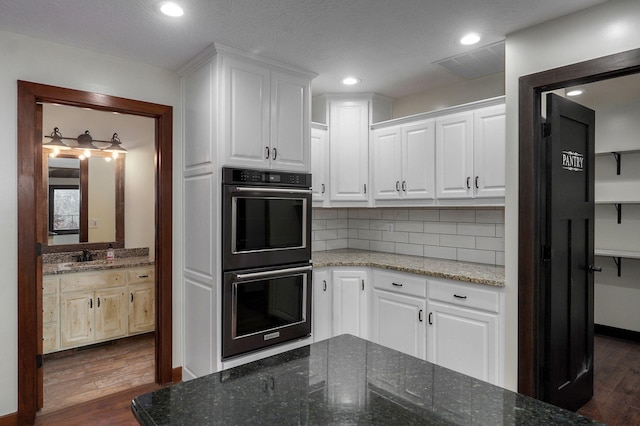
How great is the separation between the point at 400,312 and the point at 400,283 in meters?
0.23

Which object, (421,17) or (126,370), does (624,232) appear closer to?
(421,17)

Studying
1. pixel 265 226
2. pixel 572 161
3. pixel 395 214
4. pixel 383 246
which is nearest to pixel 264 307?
pixel 265 226

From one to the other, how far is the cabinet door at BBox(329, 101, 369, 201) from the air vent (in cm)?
91

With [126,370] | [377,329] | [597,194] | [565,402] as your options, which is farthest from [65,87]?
→ [597,194]

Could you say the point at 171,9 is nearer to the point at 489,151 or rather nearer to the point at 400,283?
the point at 489,151

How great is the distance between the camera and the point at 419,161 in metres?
3.27

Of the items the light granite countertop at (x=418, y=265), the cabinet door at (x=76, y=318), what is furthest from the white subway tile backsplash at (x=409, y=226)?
the cabinet door at (x=76, y=318)

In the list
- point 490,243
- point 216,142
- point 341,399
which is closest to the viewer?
point 341,399

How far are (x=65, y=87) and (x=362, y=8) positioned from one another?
2017mm

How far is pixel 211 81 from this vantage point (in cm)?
265

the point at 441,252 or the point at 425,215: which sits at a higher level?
the point at 425,215

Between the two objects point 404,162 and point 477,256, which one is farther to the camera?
point 404,162

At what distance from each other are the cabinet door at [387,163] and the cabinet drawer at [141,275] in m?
2.45

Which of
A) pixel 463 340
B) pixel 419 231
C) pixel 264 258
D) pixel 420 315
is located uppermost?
pixel 419 231
